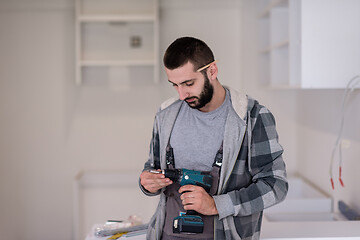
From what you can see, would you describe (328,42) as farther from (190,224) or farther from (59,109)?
(59,109)

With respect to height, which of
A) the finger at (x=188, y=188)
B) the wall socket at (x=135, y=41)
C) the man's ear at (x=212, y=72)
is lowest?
the finger at (x=188, y=188)

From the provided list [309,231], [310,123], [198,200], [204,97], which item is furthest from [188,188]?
[310,123]

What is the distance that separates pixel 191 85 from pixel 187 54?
0.11 m

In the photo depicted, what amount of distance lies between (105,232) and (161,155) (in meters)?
0.49

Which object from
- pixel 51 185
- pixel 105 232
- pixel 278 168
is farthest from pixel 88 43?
pixel 278 168

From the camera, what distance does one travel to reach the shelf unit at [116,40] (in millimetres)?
3545

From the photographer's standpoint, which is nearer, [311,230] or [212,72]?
[212,72]

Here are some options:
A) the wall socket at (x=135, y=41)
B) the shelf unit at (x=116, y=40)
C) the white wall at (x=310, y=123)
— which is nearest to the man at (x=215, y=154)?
the white wall at (x=310, y=123)

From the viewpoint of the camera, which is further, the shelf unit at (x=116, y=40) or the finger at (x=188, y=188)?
the shelf unit at (x=116, y=40)

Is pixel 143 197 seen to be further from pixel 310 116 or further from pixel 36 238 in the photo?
pixel 310 116

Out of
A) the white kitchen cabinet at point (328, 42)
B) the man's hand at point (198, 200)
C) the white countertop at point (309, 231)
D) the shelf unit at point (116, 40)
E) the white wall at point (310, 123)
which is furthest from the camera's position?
the shelf unit at point (116, 40)

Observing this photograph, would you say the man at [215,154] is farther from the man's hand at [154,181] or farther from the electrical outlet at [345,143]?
the electrical outlet at [345,143]

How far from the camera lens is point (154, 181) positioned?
153cm

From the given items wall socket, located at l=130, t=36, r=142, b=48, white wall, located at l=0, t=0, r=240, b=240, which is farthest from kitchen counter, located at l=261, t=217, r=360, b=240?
wall socket, located at l=130, t=36, r=142, b=48
